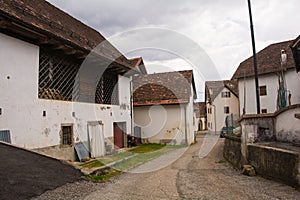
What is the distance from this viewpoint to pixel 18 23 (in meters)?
7.35

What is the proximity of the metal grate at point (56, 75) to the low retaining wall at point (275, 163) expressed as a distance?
7551 mm

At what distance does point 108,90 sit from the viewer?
46.0 feet

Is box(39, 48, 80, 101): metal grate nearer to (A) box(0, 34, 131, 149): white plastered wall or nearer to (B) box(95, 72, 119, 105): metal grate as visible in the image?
(A) box(0, 34, 131, 149): white plastered wall

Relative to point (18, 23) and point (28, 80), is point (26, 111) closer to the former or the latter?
point (28, 80)

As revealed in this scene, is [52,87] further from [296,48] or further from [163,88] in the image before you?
[163,88]

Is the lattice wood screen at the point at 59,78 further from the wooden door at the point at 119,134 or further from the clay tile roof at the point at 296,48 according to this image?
the clay tile roof at the point at 296,48

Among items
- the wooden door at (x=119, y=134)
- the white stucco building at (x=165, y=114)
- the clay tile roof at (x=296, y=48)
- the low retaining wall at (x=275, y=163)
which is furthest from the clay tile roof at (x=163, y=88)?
the low retaining wall at (x=275, y=163)

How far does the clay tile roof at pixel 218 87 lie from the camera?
33062 mm

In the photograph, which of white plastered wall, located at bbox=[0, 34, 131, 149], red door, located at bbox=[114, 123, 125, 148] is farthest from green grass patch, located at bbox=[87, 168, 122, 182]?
red door, located at bbox=[114, 123, 125, 148]

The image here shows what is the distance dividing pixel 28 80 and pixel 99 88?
4894 millimetres

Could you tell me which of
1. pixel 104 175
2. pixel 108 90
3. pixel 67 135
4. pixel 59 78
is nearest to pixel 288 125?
pixel 104 175

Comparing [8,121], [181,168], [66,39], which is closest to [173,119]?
[181,168]

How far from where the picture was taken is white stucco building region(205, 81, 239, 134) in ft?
108

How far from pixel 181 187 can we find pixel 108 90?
8.37 m
